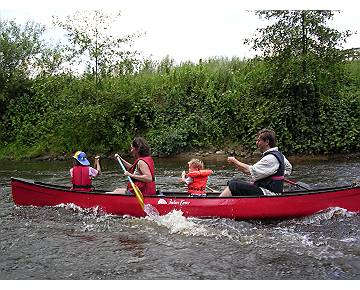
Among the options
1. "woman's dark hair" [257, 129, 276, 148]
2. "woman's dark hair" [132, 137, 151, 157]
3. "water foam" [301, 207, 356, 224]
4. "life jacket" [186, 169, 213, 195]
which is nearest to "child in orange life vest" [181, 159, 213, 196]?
"life jacket" [186, 169, 213, 195]

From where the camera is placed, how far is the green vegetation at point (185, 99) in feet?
47.2

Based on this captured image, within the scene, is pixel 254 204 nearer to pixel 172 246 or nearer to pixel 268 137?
pixel 268 137

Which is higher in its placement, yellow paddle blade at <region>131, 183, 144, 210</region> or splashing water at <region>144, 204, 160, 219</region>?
yellow paddle blade at <region>131, 183, 144, 210</region>

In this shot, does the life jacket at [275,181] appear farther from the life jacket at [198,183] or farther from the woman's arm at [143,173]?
the woman's arm at [143,173]

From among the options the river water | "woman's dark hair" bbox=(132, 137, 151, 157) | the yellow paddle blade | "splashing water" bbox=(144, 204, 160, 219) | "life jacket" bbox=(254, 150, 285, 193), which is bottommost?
the river water

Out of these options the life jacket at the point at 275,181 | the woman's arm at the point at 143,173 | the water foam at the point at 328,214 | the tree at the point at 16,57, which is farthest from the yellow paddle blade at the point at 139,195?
the tree at the point at 16,57

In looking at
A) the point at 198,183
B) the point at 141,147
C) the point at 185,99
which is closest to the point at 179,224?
the point at 198,183

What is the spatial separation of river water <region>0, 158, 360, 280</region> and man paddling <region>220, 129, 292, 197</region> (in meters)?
0.47

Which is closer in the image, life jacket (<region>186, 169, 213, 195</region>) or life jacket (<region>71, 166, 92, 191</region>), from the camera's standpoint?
life jacket (<region>186, 169, 213, 195</region>)

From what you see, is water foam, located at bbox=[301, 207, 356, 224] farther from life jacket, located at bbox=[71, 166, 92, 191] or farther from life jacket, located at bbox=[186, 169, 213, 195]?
life jacket, located at bbox=[71, 166, 92, 191]

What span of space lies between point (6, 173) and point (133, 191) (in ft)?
23.1

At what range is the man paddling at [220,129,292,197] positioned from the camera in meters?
6.66

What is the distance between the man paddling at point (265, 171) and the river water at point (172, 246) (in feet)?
1.54

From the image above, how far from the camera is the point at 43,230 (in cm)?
664
